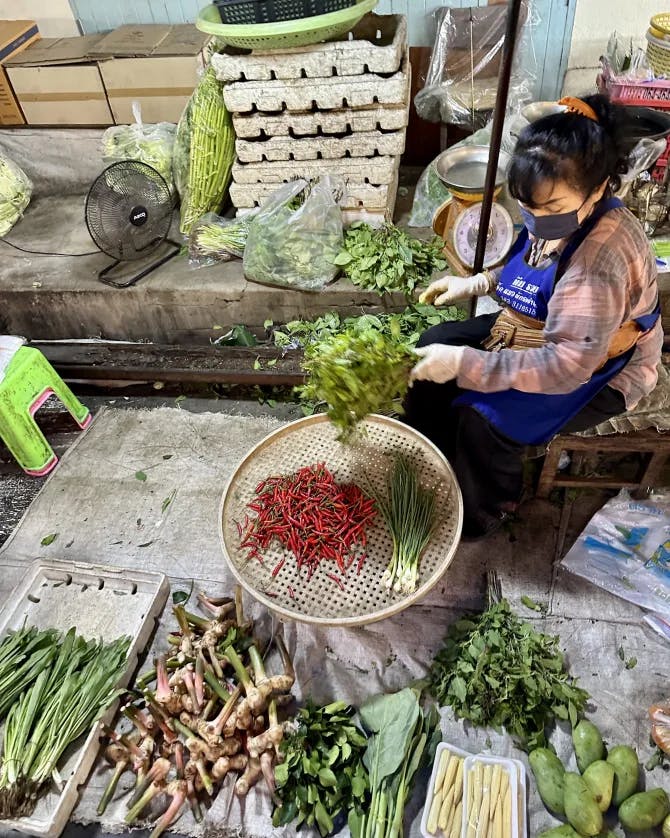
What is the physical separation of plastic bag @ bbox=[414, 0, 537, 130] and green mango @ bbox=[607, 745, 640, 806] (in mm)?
3713

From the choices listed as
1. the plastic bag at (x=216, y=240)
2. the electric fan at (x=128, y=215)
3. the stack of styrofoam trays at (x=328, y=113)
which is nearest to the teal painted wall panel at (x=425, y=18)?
the stack of styrofoam trays at (x=328, y=113)

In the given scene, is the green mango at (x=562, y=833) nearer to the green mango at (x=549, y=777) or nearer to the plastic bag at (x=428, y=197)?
the green mango at (x=549, y=777)

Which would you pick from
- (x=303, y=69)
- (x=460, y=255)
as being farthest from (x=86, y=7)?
(x=460, y=255)

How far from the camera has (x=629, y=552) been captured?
276 cm

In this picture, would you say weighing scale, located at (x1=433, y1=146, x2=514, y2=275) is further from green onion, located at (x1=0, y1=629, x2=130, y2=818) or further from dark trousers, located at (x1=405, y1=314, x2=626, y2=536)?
green onion, located at (x1=0, y1=629, x2=130, y2=818)

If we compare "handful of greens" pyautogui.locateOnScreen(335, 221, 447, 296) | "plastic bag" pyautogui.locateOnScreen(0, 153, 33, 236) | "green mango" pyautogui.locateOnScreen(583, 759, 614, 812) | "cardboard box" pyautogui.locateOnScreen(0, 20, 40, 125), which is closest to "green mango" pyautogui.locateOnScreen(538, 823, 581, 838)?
"green mango" pyautogui.locateOnScreen(583, 759, 614, 812)

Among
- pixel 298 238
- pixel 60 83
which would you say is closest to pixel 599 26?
pixel 298 238

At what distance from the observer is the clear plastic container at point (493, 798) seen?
1986mm

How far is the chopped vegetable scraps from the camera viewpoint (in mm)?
2352

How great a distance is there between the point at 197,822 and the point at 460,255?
265 cm

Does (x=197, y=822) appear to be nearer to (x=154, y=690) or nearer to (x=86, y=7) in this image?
(x=154, y=690)

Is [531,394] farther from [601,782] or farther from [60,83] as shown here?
[60,83]

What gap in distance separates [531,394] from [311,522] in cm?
98

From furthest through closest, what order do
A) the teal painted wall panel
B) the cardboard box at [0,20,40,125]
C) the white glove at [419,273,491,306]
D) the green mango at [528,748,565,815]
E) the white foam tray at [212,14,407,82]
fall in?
the cardboard box at [0,20,40,125] → the teal painted wall panel → the white foam tray at [212,14,407,82] → the white glove at [419,273,491,306] → the green mango at [528,748,565,815]
